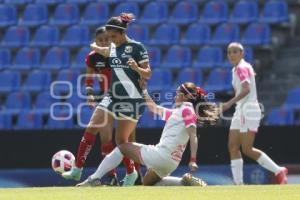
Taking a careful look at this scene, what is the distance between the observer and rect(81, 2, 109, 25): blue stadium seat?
2012cm

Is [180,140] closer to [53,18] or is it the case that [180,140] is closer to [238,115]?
[238,115]

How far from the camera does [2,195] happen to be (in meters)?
9.02

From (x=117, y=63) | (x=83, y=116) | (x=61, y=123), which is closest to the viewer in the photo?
(x=117, y=63)

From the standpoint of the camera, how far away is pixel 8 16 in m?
20.7

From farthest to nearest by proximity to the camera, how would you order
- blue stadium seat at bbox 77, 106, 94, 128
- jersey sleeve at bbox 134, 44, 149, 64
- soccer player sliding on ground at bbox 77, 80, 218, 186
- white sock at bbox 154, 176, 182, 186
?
blue stadium seat at bbox 77, 106, 94, 128, jersey sleeve at bbox 134, 44, 149, 64, white sock at bbox 154, 176, 182, 186, soccer player sliding on ground at bbox 77, 80, 218, 186

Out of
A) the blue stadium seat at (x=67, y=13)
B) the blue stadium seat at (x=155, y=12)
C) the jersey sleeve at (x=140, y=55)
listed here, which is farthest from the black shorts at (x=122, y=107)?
the blue stadium seat at (x=67, y=13)

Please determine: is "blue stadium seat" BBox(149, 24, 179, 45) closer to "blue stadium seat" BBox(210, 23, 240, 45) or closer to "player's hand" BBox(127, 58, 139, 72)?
"blue stadium seat" BBox(210, 23, 240, 45)

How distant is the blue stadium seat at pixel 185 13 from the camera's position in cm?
A: 1967

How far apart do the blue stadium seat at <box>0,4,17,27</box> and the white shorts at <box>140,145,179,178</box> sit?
34.0ft

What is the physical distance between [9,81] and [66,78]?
52.4 inches

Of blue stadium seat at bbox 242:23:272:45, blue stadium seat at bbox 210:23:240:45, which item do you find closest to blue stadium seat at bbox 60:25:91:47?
blue stadium seat at bbox 210:23:240:45

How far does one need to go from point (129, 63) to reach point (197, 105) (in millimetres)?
945

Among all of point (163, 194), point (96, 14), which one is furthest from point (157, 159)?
point (96, 14)

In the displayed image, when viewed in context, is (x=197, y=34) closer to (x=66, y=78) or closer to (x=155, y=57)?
(x=155, y=57)
